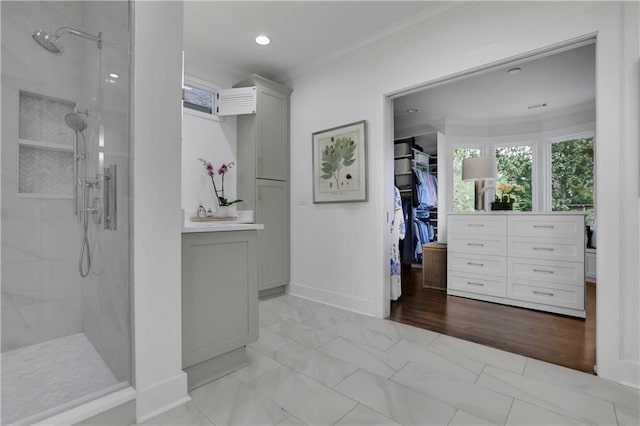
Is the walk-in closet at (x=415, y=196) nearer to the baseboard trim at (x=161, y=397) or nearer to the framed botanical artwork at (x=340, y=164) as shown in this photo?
the framed botanical artwork at (x=340, y=164)

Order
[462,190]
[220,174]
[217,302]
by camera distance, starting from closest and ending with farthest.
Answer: [217,302] < [220,174] < [462,190]

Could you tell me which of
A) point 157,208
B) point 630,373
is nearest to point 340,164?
point 157,208

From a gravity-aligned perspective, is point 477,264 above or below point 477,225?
below

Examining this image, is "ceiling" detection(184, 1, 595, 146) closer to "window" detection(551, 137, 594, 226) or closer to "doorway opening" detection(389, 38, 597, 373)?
"doorway opening" detection(389, 38, 597, 373)

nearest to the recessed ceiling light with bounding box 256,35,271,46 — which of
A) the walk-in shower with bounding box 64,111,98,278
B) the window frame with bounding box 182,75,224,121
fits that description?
the window frame with bounding box 182,75,224,121

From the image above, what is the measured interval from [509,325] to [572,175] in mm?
3331

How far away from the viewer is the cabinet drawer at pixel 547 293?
9.41 ft

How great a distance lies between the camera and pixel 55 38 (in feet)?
5.54

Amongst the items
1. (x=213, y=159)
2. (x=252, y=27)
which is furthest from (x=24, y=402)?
(x=252, y=27)

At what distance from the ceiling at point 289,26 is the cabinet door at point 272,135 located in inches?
16.1

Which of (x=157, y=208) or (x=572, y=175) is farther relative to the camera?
(x=572, y=175)

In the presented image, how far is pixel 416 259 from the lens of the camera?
17.6ft

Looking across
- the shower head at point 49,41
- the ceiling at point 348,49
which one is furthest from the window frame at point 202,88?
the shower head at point 49,41

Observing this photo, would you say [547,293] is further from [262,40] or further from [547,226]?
[262,40]
